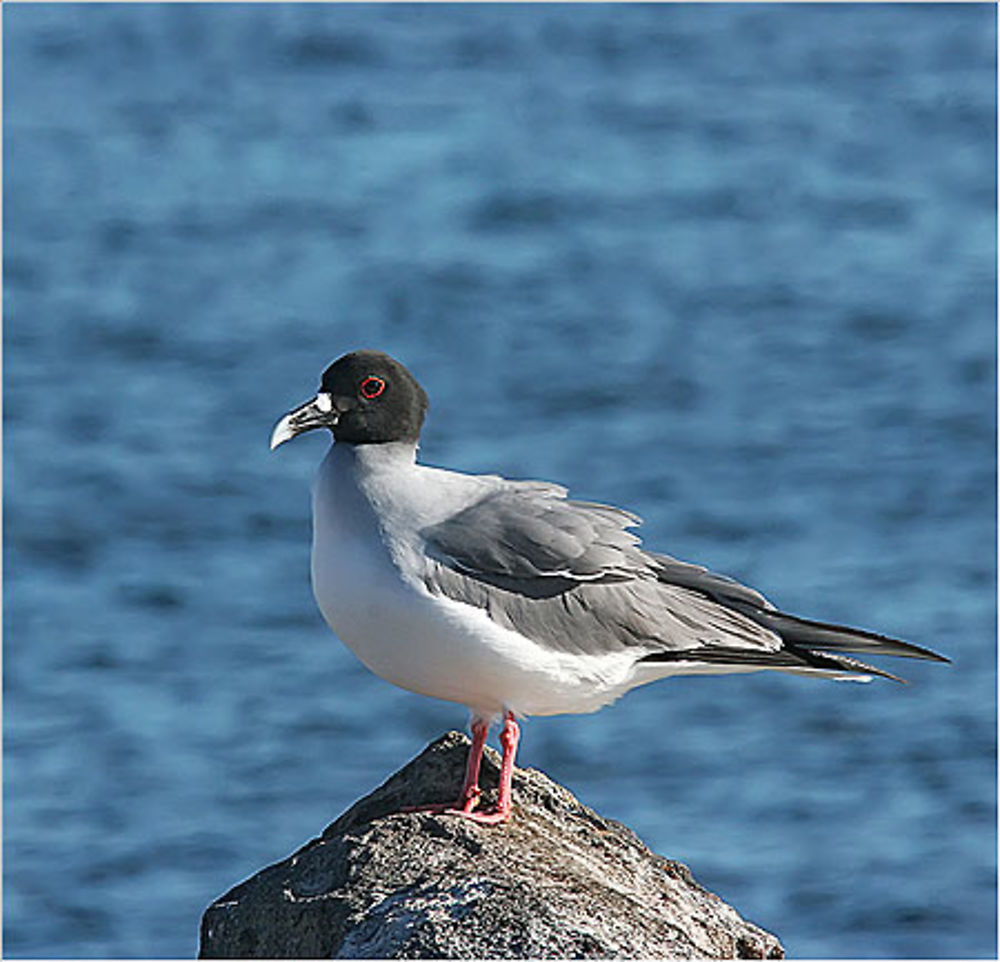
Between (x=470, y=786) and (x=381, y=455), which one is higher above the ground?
(x=381, y=455)

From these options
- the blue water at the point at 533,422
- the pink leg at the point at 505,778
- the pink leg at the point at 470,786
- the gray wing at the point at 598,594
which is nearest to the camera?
the pink leg at the point at 505,778

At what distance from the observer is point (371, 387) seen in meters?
7.59

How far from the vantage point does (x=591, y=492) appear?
701 inches

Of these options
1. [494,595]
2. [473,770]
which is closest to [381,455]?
[494,595]

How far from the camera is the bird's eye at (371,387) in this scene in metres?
7.56

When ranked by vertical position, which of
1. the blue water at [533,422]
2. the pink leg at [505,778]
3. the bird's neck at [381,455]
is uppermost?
the blue water at [533,422]

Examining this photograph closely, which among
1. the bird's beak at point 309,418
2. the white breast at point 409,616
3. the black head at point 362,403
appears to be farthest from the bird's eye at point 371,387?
the white breast at point 409,616

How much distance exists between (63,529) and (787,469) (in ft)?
20.8

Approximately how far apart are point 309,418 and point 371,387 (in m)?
0.24

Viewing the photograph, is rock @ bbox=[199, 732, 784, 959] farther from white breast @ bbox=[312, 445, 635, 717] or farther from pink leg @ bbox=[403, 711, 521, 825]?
white breast @ bbox=[312, 445, 635, 717]

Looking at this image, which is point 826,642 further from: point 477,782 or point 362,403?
point 362,403

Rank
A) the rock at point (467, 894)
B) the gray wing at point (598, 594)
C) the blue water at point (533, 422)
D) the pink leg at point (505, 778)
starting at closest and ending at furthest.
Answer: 1. the rock at point (467, 894)
2. the pink leg at point (505, 778)
3. the gray wing at point (598, 594)
4. the blue water at point (533, 422)

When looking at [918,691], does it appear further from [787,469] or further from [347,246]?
[347,246]

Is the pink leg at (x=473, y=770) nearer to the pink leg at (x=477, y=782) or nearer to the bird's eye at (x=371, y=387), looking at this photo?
the pink leg at (x=477, y=782)
